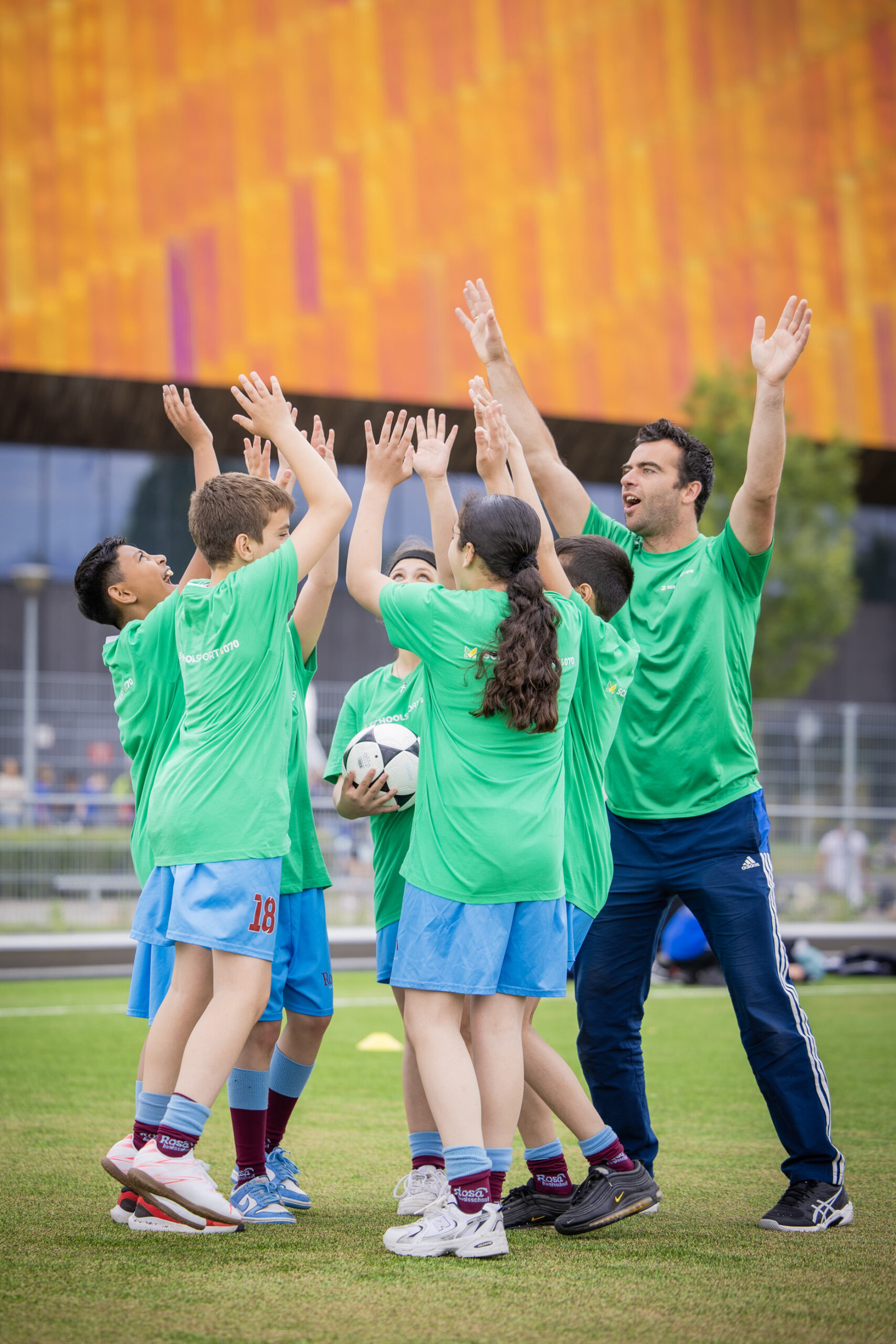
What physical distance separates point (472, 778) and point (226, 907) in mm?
816

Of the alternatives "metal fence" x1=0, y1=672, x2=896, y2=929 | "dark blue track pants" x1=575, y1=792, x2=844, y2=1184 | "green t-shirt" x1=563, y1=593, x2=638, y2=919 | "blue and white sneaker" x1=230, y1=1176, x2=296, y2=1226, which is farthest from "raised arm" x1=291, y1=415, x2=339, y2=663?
"metal fence" x1=0, y1=672, x2=896, y2=929

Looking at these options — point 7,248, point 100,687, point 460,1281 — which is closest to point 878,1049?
point 460,1281

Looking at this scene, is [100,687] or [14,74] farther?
[14,74]

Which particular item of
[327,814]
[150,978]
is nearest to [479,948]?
[150,978]

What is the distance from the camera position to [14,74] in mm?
23859

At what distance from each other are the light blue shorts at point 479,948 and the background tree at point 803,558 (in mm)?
21207

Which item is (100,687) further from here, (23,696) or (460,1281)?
(460,1281)

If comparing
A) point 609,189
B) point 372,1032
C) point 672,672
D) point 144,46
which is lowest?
point 372,1032

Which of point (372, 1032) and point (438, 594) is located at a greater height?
point (438, 594)

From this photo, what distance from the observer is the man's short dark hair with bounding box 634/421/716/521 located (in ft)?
15.5

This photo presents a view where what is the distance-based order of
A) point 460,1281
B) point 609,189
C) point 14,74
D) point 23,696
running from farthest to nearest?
point 609,189
point 14,74
point 23,696
point 460,1281

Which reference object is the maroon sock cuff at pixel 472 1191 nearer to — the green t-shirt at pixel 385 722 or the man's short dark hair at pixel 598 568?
the green t-shirt at pixel 385 722

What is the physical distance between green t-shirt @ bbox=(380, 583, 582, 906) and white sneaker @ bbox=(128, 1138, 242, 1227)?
101cm

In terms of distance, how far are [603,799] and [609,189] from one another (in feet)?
81.9
